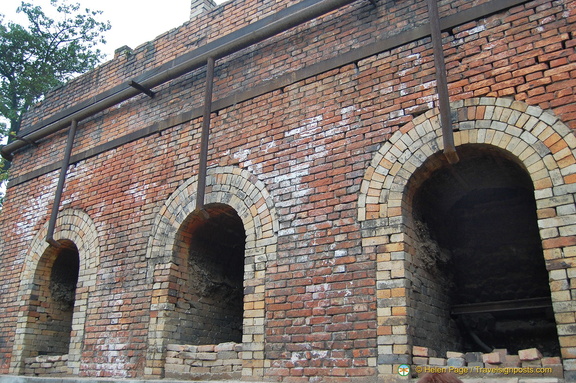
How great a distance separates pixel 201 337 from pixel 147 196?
2031 millimetres

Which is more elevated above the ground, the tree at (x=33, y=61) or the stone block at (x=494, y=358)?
the tree at (x=33, y=61)

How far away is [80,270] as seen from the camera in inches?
297

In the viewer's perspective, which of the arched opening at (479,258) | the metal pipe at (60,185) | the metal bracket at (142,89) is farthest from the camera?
the metal pipe at (60,185)

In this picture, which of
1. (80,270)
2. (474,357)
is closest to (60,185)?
(80,270)

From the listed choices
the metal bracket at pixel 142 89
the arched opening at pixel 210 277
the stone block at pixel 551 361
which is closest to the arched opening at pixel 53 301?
the arched opening at pixel 210 277

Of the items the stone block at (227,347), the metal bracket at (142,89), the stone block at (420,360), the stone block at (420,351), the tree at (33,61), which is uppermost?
the tree at (33,61)

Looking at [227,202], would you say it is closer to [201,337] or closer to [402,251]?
[201,337]

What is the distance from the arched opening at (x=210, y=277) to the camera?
665 cm

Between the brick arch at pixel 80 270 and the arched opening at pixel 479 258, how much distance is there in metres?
4.55

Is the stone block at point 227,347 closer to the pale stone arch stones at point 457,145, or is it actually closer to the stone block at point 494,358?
the pale stone arch stones at point 457,145

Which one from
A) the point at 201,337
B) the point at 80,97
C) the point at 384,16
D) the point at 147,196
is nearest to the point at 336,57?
the point at 384,16

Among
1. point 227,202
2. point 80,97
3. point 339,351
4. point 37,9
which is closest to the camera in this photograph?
point 339,351

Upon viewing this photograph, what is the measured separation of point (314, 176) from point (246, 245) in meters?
1.13

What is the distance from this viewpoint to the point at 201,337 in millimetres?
6766
